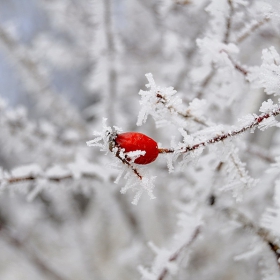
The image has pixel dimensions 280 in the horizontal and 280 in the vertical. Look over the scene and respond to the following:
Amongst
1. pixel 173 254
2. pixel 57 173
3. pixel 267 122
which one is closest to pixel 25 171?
pixel 57 173

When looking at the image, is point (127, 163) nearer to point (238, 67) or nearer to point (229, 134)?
point (229, 134)

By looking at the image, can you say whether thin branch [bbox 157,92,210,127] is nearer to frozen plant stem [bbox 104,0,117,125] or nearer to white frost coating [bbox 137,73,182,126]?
white frost coating [bbox 137,73,182,126]

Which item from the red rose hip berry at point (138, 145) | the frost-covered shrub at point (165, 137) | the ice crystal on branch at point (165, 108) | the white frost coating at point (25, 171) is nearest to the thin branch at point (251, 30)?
the frost-covered shrub at point (165, 137)

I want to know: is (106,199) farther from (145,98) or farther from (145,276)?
(145,98)

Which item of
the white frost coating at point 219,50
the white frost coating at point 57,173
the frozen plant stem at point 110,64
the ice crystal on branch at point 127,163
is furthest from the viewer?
the frozen plant stem at point 110,64

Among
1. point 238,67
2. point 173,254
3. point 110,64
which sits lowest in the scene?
point 173,254

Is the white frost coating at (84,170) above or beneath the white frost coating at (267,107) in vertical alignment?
above

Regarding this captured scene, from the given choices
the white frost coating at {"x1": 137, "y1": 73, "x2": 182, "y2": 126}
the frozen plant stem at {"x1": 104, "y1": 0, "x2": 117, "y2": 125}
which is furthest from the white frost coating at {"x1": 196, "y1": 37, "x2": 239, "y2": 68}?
the frozen plant stem at {"x1": 104, "y1": 0, "x2": 117, "y2": 125}

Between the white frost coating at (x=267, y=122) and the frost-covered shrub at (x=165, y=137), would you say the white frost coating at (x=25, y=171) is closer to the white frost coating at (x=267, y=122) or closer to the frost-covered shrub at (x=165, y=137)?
the frost-covered shrub at (x=165, y=137)
